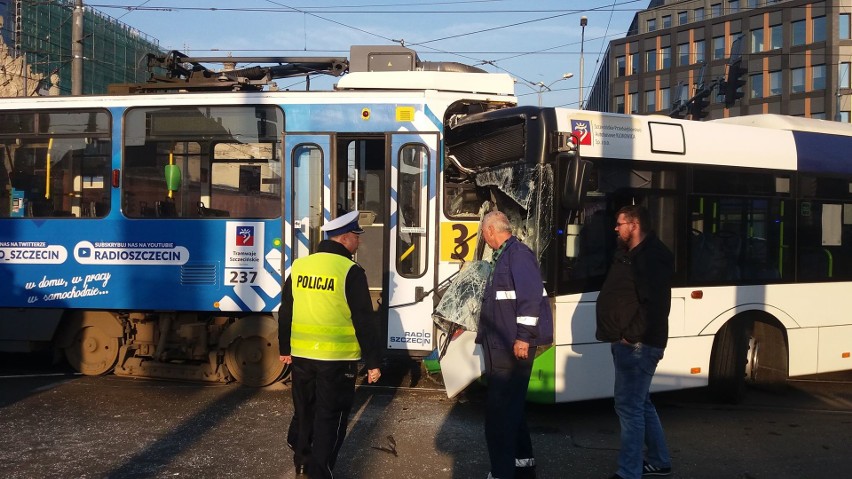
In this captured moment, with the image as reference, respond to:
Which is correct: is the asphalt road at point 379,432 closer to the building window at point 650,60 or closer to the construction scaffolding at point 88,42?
the construction scaffolding at point 88,42

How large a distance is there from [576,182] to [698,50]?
6580 centimetres

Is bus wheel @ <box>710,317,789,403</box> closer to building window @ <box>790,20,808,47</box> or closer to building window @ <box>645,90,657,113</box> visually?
building window @ <box>790,20,808,47</box>

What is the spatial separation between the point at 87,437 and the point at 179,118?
3.51 metres

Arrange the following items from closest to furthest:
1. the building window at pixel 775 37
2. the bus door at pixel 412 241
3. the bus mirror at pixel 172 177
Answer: the bus door at pixel 412 241 < the bus mirror at pixel 172 177 < the building window at pixel 775 37

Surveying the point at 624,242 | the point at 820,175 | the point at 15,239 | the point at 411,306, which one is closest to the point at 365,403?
the point at 411,306

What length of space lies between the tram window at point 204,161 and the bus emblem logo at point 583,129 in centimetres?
316

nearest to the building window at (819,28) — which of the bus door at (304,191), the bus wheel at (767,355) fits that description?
the bus wheel at (767,355)

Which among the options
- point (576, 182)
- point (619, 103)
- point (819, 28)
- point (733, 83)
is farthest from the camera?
point (619, 103)

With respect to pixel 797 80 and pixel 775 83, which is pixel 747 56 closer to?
pixel 775 83

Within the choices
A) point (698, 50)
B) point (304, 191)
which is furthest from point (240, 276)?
point (698, 50)

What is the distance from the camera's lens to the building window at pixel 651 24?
71.2 m

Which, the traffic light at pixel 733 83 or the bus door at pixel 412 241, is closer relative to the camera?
the bus door at pixel 412 241

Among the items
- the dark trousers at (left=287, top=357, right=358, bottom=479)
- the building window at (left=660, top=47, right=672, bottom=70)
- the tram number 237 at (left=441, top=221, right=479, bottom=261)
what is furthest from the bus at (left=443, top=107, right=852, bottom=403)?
the building window at (left=660, top=47, right=672, bottom=70)

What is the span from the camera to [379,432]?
22.8ft
